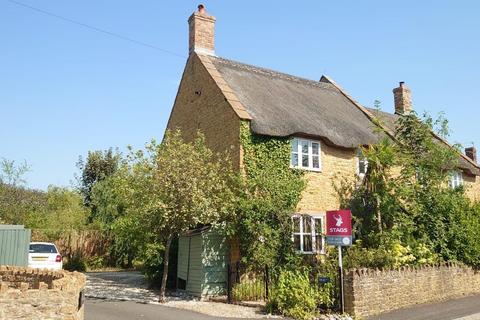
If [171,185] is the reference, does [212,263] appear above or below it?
below

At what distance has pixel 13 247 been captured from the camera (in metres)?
16.5

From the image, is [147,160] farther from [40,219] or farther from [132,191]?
[40,219]

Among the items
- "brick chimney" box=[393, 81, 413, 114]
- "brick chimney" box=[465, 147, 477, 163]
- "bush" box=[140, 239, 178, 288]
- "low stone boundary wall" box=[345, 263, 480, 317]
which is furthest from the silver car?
"brick chimney" box=[465, 147, 477, 163]

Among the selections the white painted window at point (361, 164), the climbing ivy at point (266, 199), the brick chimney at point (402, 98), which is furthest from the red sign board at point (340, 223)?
the brick chimney at point (402, 98)

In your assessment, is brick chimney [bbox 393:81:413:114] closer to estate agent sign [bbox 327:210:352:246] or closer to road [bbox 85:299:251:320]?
estate agent sign [bbox 327:210:352:246]

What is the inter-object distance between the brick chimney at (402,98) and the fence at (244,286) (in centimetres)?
2007

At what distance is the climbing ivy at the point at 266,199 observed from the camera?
15594mm

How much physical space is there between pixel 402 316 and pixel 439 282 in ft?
13.4

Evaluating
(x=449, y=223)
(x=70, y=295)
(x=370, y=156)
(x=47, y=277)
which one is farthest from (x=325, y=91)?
(x=70, y=295)

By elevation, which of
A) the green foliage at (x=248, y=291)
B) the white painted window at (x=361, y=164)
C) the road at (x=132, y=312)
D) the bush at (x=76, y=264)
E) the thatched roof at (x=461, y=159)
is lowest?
the road at (x=132, y=312)

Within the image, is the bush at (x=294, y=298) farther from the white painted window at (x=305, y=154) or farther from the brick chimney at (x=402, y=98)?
the brick chimney at (x=402, y=98)

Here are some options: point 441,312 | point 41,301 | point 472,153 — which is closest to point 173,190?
point 41,301

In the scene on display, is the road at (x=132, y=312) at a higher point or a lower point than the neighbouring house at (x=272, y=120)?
lower

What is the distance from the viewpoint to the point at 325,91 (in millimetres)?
25359
